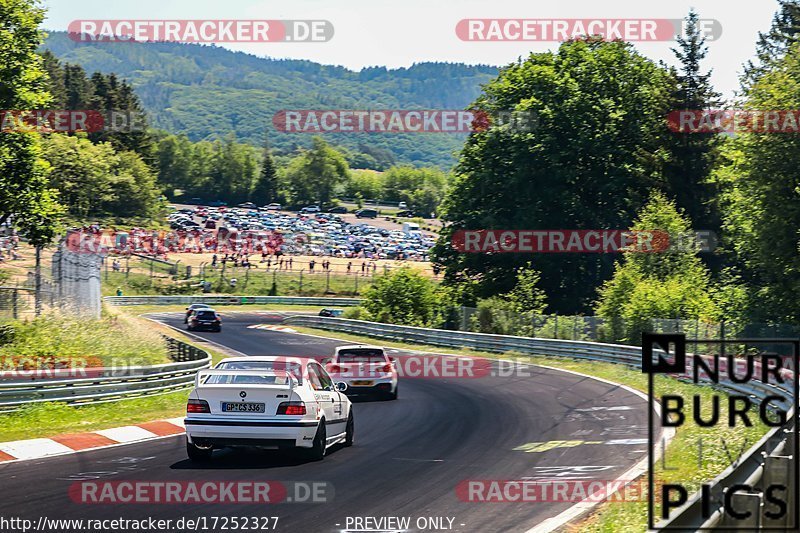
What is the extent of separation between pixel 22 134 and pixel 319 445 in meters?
14.5

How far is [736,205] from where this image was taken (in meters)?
44.6

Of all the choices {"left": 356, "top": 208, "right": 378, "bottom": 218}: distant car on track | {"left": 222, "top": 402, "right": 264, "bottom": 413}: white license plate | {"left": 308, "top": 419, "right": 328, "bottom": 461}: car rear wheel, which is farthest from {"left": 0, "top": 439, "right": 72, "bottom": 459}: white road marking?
{"left": 356, "top": 208, "right": 378, "bottom": 218}: distant car on track

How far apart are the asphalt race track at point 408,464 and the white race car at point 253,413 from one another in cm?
33

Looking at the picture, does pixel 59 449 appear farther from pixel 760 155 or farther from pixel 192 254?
pixel 192 254

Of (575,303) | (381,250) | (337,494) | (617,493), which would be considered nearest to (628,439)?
(617,493)

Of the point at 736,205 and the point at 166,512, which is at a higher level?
the point at 736,205

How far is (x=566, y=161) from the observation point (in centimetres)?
5475

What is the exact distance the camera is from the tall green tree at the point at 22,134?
24.0 meters

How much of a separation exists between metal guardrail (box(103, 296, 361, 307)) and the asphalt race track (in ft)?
169

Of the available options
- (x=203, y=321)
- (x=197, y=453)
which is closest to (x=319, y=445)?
(x=197, y=453)

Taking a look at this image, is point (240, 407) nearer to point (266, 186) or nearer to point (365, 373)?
point (365, 373)

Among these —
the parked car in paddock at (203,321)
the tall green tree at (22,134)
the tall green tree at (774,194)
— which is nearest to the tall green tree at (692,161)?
the tall green tree at (774,194)

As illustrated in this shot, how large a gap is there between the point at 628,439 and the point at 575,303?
3963cm

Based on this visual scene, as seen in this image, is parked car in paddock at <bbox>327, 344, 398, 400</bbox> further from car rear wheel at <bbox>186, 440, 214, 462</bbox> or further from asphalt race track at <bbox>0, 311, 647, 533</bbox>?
car rear wheel at <bbox>186, 440, 214, 462</bbox>
